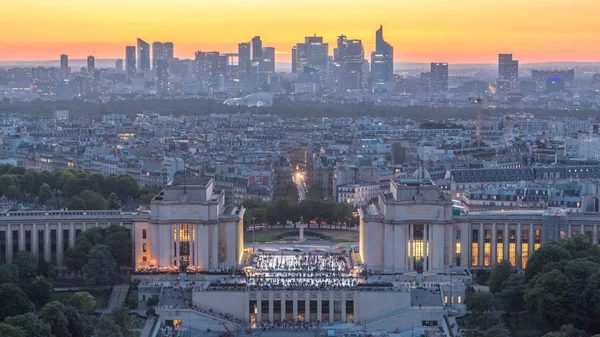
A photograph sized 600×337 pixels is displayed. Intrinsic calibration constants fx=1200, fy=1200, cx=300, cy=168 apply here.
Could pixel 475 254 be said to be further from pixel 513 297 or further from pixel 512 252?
pixel 513 297

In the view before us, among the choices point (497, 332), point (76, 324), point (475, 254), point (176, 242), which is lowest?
point (497, 332)

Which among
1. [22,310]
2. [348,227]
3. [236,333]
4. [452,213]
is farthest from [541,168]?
[22,310]

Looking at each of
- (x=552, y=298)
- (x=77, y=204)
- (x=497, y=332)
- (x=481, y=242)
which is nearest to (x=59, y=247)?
(x=77, y=204)

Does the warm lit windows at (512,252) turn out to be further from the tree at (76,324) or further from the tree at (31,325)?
the tree at (31,325)

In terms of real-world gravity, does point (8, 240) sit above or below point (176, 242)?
below

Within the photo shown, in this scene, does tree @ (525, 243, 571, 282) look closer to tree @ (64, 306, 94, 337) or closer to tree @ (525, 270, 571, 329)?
tree @ (525, 270, 571, 329)


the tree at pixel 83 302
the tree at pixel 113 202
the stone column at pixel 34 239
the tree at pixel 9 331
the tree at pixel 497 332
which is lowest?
the tree at pixel 497 332

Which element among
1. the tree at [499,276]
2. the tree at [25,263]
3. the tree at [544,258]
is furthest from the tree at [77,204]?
the tree at [544,258]
